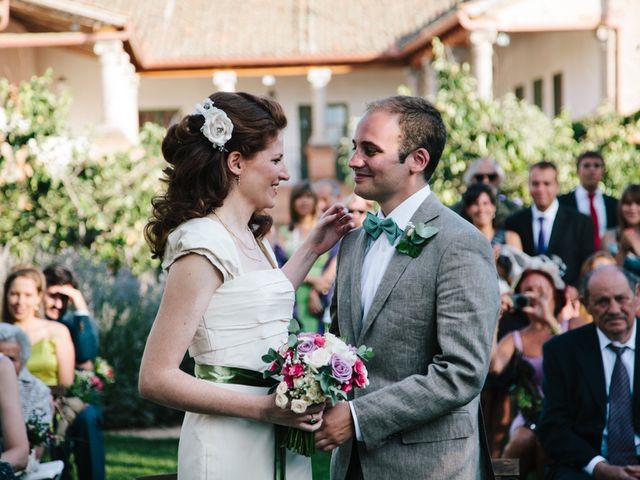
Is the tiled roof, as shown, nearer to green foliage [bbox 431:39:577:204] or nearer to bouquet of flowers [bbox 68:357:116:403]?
green foliage [bbox 431:39:577:204]

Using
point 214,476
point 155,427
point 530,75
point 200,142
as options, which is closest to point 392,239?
point 200,142

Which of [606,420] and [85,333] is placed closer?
[606,420]

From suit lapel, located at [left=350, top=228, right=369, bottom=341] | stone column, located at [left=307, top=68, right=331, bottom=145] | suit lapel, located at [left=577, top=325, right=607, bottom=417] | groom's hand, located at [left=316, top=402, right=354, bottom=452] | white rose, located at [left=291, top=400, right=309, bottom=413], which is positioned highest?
stone column, located at [left=307, top=68, right=331, bottom=145]

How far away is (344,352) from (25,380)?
3.52 metres

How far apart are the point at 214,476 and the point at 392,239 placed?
983 millimetres

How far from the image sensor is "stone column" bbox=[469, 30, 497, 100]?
2227 centimetres

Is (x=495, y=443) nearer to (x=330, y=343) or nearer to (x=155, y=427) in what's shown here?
(x=330, y=343)

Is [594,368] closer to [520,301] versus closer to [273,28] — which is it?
[520,301]

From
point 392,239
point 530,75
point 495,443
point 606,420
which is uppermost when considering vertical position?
point 530,75

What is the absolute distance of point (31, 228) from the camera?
13.0 metres

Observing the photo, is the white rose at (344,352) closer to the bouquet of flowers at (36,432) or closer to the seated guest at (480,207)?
the bouquet of flowers at (36,432)

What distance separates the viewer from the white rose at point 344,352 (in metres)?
3.23

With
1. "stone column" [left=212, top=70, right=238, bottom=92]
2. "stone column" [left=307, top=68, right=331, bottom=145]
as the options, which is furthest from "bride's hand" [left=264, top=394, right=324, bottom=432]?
"stone column" [left=307, top=68, right=331, bottom=145]

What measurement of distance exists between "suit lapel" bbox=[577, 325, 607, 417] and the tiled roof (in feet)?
71.8
